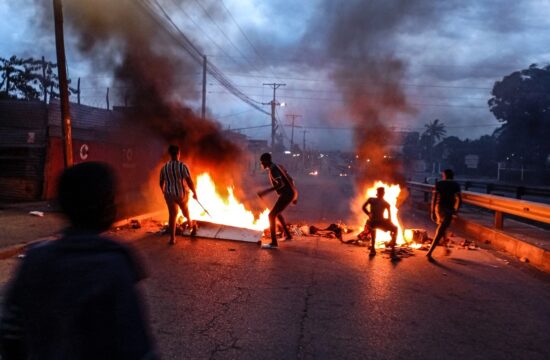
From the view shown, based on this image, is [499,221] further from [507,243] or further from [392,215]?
[392,215]

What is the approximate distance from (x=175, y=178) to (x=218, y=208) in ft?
10.2

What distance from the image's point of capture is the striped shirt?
8.91 meters

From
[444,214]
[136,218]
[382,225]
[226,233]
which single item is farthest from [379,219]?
[136,218]

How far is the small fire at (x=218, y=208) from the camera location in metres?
11.1

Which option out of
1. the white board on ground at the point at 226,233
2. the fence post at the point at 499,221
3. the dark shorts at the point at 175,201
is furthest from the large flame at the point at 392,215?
the dark shorts at the point at 175,201

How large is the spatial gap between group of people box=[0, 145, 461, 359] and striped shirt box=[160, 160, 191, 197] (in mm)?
7064

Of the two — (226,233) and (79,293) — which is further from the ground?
(79,293)

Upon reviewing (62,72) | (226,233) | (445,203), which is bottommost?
(226,233)

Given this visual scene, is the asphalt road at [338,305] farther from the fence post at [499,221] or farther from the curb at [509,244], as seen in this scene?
the fence post at [499,221]

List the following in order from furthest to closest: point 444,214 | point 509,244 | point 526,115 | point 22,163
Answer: point 526,115
point 22,163
point 509,244
point 444,214

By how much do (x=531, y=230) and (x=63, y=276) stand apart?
36.3 feet

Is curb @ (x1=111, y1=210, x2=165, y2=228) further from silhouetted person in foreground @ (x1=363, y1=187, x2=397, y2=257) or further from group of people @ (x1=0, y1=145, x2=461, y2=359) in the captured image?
group of people @ (x1=0, y1=145, x2=461, y2=359)

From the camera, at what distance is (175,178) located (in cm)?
895

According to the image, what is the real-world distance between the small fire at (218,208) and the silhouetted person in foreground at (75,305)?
888cm
